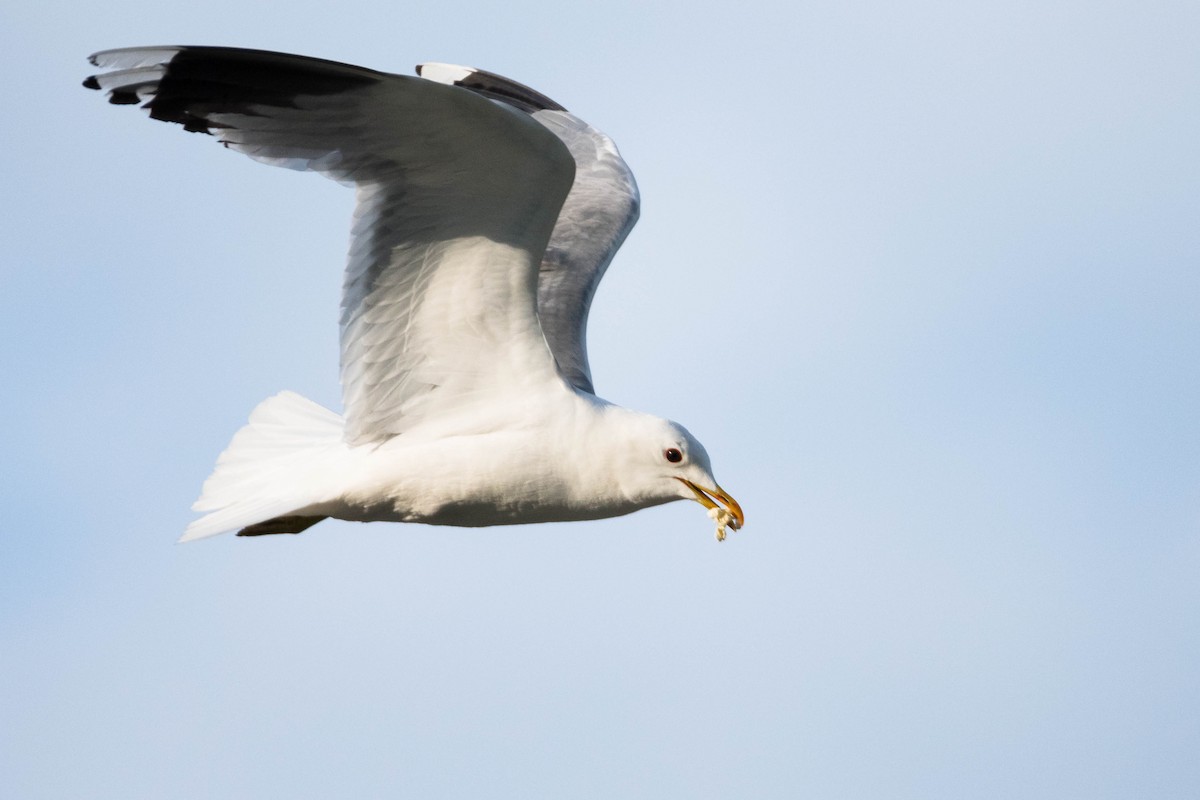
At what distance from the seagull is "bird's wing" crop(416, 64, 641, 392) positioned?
0.55 feet

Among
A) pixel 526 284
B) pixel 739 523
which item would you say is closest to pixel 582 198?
pixel 526 284

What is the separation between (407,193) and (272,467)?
2.00 meters

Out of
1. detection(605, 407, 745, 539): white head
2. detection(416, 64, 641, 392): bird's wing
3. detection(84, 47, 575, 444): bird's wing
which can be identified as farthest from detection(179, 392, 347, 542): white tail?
detection(605, 407, 745, 539): white head

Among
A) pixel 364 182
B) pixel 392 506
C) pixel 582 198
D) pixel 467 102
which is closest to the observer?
pixel 467 102

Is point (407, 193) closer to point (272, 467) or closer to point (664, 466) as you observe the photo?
point (664, 466)

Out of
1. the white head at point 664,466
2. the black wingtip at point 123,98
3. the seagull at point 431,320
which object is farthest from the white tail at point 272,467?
the black wingtip at point 123,98

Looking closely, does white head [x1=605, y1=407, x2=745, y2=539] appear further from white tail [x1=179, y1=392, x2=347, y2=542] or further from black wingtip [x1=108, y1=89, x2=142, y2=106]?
black wingtip [x1=108, y1=89, x2=142, y2=106]

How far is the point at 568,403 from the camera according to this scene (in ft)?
27.5

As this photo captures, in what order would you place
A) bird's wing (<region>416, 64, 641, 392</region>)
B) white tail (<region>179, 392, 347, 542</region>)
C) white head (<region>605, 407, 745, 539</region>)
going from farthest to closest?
bird's wing (<region>416, 64, 641, 392</region>) < white tail (<region>179, 392, 347, 542</region>) < white head (<region>605, 407, 745, 539</region>)

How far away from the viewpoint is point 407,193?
7.96 meters

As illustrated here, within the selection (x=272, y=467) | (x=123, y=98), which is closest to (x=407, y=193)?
(x=123, y=98)

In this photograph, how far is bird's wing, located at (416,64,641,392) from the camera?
9430mm

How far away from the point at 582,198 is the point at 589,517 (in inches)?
102

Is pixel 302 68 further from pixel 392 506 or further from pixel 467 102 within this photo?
pixel 392 506
